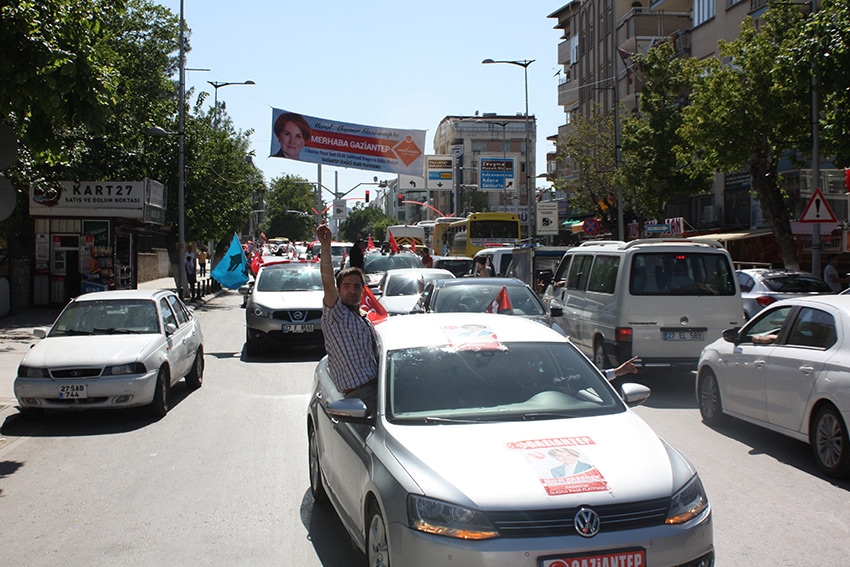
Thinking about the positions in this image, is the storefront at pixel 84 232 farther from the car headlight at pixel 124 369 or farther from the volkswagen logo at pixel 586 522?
the volkswagen logo at pixel 586 522

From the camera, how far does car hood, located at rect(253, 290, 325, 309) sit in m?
15.9

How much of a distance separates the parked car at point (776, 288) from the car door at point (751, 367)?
9.47 m

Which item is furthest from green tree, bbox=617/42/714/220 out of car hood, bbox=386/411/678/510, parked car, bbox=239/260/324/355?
car hood, bbox=386/411/678/510

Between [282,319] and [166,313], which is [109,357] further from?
[282,319]

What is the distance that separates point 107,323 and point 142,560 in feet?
20.4

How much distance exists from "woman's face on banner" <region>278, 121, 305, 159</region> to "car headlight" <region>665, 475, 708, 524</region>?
27375mm

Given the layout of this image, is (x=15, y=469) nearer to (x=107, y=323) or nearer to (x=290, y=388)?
(x=107, y=323)

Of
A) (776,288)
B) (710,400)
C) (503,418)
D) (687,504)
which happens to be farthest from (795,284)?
(687,504)

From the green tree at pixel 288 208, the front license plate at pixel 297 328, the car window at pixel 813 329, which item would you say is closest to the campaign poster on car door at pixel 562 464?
the car window at pixel 813 329

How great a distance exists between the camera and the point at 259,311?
15883 millimetres

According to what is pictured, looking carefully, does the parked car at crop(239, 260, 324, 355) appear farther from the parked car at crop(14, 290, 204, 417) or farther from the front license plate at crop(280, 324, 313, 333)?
the parked car at crop(14, 290, 204, 417)

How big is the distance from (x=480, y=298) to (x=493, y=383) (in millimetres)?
8400

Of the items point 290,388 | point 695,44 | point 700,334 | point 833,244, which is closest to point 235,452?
point 290,388

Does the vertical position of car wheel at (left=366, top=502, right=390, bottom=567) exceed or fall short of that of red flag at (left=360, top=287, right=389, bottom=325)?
it falls short
